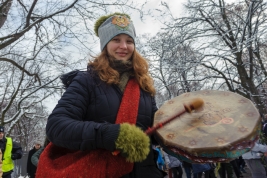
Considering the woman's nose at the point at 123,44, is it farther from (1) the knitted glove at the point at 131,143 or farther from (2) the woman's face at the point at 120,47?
(1) the knitted glove at the point at 131,143

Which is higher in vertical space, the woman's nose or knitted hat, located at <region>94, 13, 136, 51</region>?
knitted hat, located at <region>94, 13, 136, 51</region>

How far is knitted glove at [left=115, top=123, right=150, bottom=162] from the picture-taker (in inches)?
48.9

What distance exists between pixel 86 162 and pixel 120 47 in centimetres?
79

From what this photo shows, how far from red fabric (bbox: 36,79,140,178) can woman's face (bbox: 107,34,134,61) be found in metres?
0.39

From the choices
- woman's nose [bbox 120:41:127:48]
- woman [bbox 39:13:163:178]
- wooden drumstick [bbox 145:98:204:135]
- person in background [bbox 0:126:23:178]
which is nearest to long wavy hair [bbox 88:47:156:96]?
woman [bbox 39:13:163:178]

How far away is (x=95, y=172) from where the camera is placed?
129 centimetres

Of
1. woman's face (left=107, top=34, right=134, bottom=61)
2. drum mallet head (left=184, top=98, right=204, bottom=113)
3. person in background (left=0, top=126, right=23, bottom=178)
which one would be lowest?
person in background (left=0, top=126, right=23, bottom=178)

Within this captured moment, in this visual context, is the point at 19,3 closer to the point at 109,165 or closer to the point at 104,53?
the point at 104,53

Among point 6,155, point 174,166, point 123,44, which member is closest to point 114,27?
point 123,44

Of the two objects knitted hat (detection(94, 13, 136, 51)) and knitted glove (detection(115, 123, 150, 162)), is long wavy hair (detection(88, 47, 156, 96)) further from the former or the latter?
knitted glove (detection(115, 123, 150, 162))

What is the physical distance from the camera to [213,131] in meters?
1.48

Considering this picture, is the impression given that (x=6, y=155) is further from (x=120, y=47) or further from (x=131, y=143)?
(x=131, y=143)

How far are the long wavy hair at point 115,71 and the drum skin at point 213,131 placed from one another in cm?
21

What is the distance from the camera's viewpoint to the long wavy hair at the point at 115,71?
161 cm
